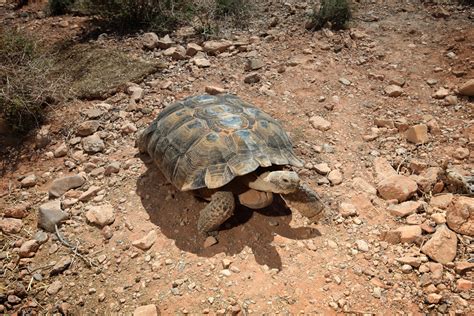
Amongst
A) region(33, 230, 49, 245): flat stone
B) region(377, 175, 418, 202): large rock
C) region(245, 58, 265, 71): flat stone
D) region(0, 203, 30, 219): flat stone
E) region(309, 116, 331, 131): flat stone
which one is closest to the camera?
region(33, 230, 49, 245): flat stone

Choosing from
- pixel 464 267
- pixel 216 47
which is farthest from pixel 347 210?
pixel 216 47

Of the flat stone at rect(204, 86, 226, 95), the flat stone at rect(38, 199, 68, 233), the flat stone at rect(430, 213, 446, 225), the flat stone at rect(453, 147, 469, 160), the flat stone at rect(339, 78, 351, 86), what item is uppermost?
the flat stone at rect(339, 78, 351, 86)

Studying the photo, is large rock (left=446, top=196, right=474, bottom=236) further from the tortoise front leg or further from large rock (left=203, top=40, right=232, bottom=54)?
large rock (left=203, top=40, right=232, bottom=54)

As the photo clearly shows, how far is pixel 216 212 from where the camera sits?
9.45 ft

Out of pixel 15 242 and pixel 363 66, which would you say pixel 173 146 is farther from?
pixel 363 66

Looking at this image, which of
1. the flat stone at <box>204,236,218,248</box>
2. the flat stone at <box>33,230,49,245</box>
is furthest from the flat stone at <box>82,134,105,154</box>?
the flat stone at <box>204,236,218,248</box>

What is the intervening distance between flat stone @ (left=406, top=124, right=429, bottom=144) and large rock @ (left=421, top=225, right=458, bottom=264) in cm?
135

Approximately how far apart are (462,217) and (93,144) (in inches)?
137

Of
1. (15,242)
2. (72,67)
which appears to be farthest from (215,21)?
(15,242)

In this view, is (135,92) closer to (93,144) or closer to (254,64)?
(93,144)

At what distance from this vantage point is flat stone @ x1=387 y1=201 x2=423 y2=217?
3.09 meters

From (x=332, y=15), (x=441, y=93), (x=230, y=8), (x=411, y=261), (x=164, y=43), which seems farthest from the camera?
(x=230, y=8)

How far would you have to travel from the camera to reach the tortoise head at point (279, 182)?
266 centimetres

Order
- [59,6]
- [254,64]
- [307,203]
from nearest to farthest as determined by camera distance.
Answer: [307,203]
[254,64]
[59,6]
